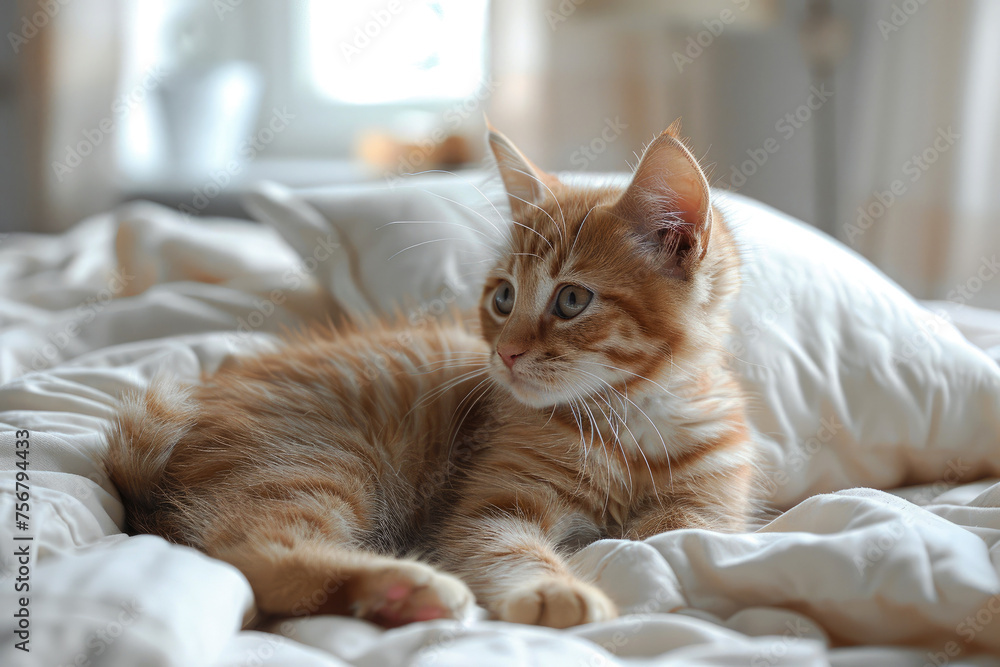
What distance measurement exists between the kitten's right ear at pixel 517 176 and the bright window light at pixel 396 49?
3.19m

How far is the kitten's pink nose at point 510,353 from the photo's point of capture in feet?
3.43

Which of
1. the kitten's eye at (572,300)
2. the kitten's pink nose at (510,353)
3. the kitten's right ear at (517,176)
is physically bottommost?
the kitten's pink nose at (510,353)

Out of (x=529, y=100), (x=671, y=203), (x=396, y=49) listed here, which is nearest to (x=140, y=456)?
(x=671, y=203)

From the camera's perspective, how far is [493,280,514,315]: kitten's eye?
1.18 m

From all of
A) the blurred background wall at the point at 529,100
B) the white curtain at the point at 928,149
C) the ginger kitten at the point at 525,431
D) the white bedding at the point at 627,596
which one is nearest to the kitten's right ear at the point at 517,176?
the ginger kitten at the point at 525,431

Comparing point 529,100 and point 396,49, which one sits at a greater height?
point 396,49

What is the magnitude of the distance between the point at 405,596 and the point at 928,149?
8.02ft

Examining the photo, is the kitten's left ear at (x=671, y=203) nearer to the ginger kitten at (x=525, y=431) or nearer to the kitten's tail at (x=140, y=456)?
the ginger kitten at (x=525, y=431)

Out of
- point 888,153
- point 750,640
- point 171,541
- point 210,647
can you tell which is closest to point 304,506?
point 171,541

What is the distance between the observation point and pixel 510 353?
1053mm

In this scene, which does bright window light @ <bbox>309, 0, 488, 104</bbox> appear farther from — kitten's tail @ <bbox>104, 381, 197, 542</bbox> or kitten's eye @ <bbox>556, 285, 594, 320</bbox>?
kitten's tail @ <bbox>104, 381, 197, 542</bbox>

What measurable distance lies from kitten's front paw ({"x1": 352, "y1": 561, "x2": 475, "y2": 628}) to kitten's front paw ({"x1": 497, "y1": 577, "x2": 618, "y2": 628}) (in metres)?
0.05

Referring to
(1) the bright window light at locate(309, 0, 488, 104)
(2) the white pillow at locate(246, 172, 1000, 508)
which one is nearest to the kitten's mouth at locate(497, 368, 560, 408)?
(2) the white pillow at locate(246, 172, 1000, 508)

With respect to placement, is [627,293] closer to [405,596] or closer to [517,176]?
[517,176]
